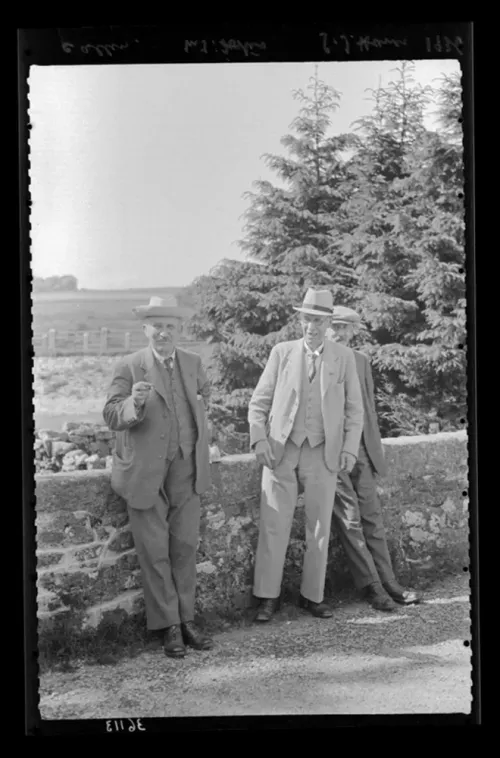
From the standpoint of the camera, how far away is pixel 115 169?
6.87 meters

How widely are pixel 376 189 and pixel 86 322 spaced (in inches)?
89.2

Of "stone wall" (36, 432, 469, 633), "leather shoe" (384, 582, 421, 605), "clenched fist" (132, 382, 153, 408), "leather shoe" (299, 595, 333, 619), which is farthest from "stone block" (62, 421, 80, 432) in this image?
"leather shoe" (384, 582, 421, 605)

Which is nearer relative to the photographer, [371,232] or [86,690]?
[86,690]

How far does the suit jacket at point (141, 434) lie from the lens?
6.73m

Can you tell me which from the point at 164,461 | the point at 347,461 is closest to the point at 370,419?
the point at 347,461

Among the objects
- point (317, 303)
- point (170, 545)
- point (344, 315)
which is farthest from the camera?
point (344, 315)

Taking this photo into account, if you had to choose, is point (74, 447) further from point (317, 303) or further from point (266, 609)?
point (317, 303)

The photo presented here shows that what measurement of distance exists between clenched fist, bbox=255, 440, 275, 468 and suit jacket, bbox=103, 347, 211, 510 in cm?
37

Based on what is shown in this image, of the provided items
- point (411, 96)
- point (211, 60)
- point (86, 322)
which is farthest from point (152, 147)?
point (411, 96)

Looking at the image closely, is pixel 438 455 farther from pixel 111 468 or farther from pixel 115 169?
pixel 115 169

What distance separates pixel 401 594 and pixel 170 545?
1716 mm

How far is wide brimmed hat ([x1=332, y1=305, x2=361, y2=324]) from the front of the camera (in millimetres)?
7070

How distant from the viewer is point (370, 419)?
7172 mm

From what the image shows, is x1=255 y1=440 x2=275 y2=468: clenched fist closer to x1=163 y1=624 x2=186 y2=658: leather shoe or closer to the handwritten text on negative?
x1=163 y1=624 x2=186 y2=658: leather shoe
